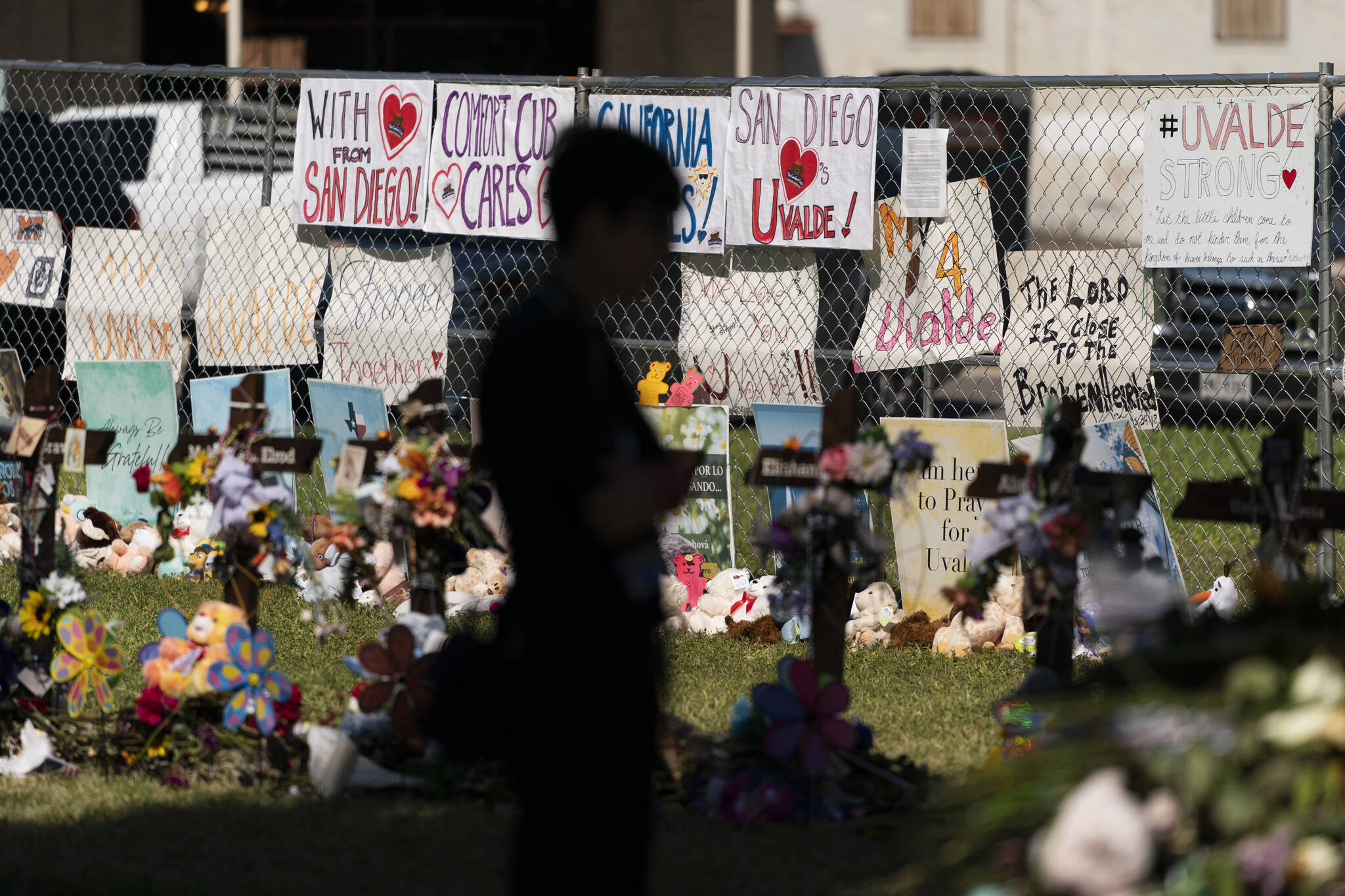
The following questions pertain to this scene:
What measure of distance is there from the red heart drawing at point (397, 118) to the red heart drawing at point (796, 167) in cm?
164

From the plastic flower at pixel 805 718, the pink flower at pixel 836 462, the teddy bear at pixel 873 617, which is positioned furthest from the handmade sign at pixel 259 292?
the plastic flower at pixel 805 718

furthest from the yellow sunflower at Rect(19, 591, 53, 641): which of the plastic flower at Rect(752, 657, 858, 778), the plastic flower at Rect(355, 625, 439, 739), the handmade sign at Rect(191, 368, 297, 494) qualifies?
the handmade sign at Rect(191, 368, 297, 494)

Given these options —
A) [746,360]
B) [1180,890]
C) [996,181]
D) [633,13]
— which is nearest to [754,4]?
[633,13]

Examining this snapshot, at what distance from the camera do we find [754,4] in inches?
756

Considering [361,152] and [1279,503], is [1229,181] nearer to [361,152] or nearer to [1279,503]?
[1279,503]

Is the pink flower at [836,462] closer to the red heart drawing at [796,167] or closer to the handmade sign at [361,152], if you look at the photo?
the red heart drawing at [796,167]

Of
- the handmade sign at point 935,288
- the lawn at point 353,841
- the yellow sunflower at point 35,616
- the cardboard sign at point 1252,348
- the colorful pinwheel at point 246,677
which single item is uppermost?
the handmade sign at point 935,288

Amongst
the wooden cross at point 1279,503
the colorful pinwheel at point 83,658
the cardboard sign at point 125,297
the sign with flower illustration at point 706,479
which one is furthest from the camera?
the cardboard sign at point 125,297

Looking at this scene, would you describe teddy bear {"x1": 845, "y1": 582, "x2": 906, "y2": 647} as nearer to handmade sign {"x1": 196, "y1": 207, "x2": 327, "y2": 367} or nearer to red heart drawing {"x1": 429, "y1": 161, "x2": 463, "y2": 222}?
red heart drawing {"x1": 429, "y1": 161, "x2": 463, "y2": 222}

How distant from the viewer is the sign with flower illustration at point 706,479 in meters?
6.09

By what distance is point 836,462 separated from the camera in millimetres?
3889

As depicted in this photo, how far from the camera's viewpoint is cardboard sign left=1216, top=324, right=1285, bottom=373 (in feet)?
17.5

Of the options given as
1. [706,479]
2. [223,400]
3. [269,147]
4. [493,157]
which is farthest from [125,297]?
[706,479]

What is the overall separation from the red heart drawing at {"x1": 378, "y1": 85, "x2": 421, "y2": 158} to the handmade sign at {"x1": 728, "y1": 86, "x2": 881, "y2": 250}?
1430 mm
